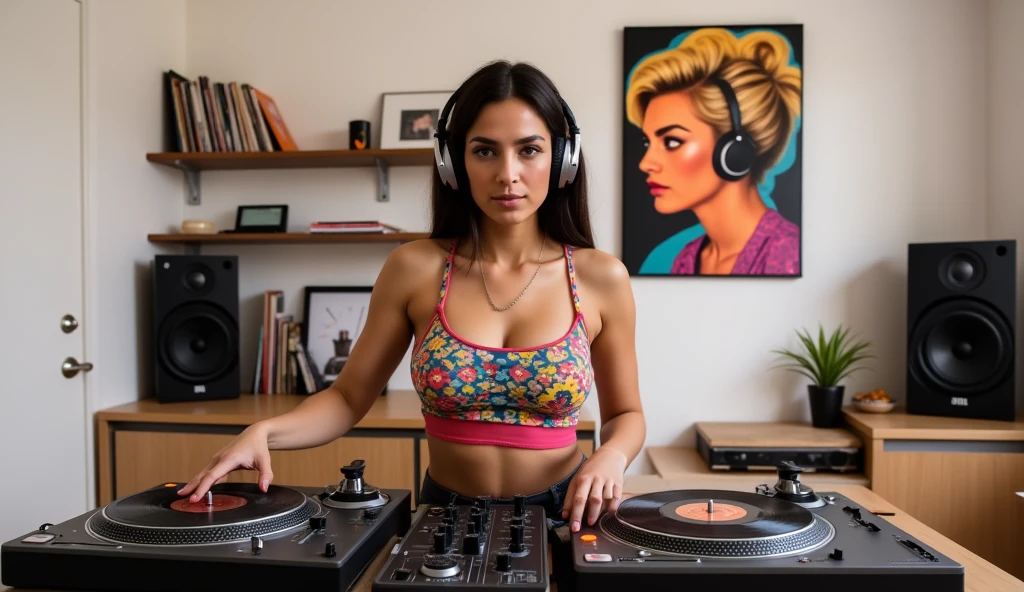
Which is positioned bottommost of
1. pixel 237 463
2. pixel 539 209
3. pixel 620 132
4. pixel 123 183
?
pixel 237 463

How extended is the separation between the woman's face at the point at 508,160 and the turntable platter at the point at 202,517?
557 mm

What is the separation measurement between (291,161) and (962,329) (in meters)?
2.62

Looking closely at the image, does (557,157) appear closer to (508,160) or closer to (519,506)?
(508,160)

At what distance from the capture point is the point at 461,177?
4.59 feet

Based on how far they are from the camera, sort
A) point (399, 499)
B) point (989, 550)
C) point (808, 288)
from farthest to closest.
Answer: point (808, 288) < point (989, 550) < point (399, 499)

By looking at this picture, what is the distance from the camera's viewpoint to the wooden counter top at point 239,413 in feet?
8.47

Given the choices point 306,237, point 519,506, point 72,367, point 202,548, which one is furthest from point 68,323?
point 519,506

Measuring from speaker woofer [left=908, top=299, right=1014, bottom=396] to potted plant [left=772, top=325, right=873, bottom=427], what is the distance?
0.25m

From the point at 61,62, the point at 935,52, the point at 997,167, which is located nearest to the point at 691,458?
the point at 997,167

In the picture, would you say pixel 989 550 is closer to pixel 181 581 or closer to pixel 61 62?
pixel 181 581

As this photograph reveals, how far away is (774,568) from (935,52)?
2.90 metres

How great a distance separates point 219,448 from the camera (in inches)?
105

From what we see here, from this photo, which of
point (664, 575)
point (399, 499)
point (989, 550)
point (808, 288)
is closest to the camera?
point (664, 575)

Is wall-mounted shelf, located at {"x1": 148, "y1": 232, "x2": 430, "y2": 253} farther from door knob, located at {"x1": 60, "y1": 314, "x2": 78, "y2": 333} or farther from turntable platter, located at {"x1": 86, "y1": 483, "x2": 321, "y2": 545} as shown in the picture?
turntable platter, located at {"x1": 86, "y1": 483, "x2": 321, "y2": 545}
